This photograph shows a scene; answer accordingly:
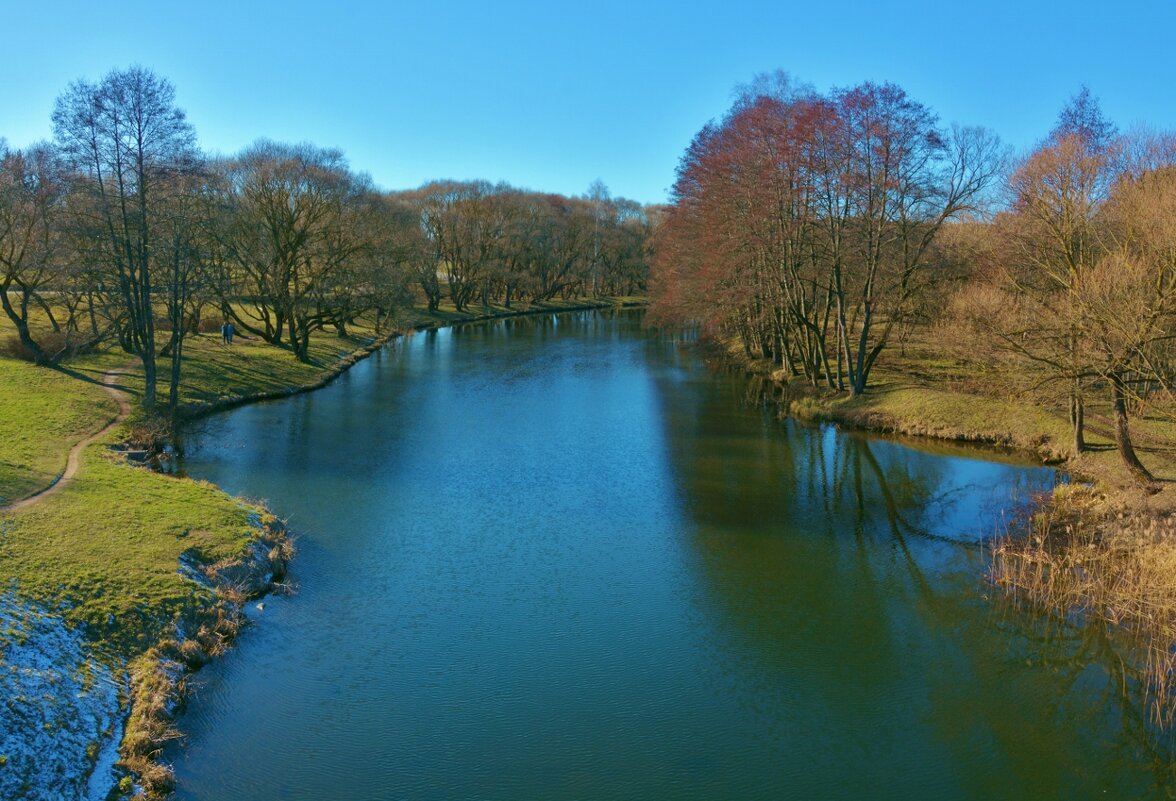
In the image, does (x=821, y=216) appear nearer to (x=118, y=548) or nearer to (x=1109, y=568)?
(x=1109, y=568)

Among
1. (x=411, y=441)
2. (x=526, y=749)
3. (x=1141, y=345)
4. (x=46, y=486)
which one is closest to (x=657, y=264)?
(x=411, y=441)

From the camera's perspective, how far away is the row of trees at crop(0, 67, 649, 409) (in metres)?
24.2

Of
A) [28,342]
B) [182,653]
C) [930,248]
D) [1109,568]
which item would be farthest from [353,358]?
[1109,568]

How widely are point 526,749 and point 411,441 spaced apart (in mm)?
16788

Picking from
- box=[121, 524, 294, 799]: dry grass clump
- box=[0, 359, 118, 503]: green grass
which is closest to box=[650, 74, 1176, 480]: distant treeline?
box=[121, 524, 294, 799]: dry grass clump

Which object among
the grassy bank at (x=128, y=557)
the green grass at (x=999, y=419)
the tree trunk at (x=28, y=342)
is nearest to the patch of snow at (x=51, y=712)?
the grassy bank at (x=128, y=557)

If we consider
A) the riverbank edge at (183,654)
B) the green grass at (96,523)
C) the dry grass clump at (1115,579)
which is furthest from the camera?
the dry grass clump at (1115,579)

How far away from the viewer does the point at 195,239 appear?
26.8 m

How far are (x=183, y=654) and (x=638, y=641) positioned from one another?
6.82 metres

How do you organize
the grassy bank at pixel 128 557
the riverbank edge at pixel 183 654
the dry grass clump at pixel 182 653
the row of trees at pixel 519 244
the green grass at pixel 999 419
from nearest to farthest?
the riverbank edge at pixel 183 654 → the dry grass clump at pixel 182 653 → the grassy bank at pixel 128 557 → the green grass at pixel 999 419 → the row of trees at pixel 519 244

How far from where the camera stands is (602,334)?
62.7 meters

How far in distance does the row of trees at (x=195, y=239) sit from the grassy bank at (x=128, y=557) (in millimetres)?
5278

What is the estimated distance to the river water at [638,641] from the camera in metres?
9.75

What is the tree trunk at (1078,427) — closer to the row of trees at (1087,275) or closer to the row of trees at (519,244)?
the row of trees at (1087,275)
